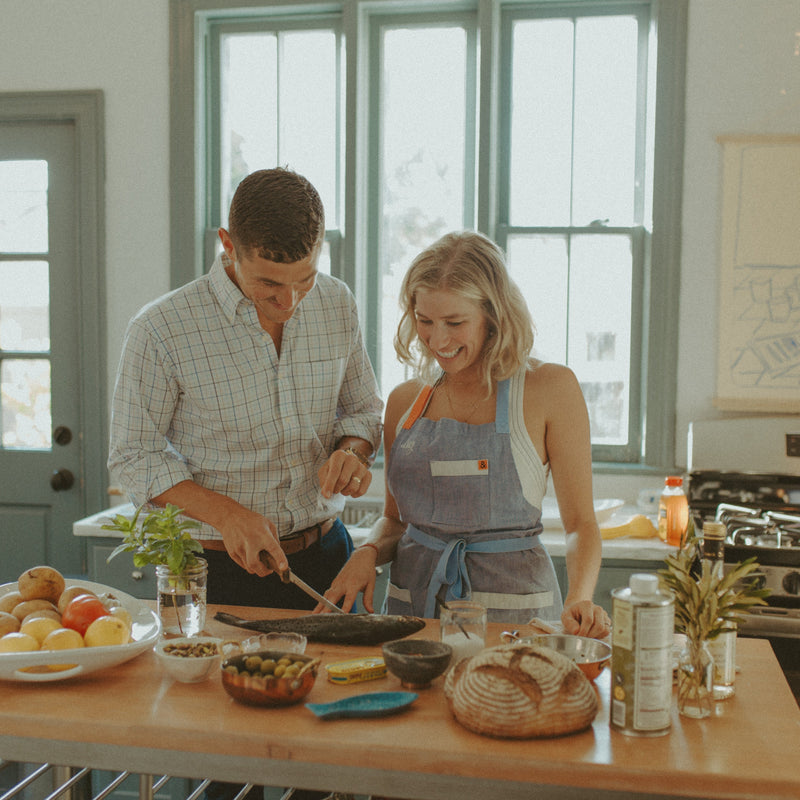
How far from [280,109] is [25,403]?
158 centimetres

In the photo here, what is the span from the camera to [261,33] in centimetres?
339

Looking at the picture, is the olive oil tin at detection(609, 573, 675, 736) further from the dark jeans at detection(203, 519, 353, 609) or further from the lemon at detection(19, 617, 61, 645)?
the dark jeans at detection(203, 519, 353, 609)

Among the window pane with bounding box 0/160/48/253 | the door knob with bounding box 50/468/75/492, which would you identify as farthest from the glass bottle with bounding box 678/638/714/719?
the window pane with bounding box 0/160/48/253

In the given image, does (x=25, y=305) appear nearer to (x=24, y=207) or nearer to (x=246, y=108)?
(x=24, y=207)

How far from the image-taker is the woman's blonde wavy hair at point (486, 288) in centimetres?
179

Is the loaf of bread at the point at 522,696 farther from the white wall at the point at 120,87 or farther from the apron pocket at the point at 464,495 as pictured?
the white wall at the point at 120,87

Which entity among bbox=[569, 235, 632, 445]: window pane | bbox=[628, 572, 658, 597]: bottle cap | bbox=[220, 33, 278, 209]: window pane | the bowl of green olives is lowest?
the bowl of green olives

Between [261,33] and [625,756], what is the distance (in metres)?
3.11

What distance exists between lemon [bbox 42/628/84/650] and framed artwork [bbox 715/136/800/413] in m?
2.39

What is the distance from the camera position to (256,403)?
1912mm

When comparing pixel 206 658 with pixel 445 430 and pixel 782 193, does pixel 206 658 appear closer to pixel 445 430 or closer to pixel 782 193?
pixel 445 430

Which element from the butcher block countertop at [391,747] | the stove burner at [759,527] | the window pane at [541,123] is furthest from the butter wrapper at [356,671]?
the window pane at [541,123]

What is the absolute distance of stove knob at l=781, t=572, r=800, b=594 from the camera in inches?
89.4

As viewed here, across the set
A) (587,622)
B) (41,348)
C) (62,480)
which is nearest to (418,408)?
(587,622)
